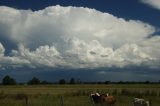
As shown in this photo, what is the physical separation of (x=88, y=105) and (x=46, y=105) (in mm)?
4006

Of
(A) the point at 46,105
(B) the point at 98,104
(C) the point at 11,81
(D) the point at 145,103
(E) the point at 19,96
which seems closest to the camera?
(D) the point at 145,103

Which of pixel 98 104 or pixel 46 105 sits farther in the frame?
pixel 98 104

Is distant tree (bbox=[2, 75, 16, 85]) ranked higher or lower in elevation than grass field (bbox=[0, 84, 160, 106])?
higher

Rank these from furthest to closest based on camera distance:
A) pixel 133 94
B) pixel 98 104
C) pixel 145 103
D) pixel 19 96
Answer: pixel 133 94, pixel 19 96, pixel 98 104, pixel 145 103

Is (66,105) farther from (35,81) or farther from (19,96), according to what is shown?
(35,81)

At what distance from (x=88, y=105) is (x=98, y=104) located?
1.72 meters

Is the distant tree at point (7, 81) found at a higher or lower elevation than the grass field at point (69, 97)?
higher

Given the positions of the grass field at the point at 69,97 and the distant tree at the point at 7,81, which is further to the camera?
the distant tree at the point at 7,81

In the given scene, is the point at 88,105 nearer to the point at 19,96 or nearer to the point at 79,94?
the point at 19,96

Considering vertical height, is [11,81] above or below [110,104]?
above

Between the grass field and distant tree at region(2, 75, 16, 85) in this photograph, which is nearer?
the grass field

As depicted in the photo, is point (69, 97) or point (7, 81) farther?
point (7, 81)

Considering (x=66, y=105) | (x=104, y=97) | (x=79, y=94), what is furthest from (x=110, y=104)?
(x=79, y=94)

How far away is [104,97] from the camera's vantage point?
3644 centimetres
